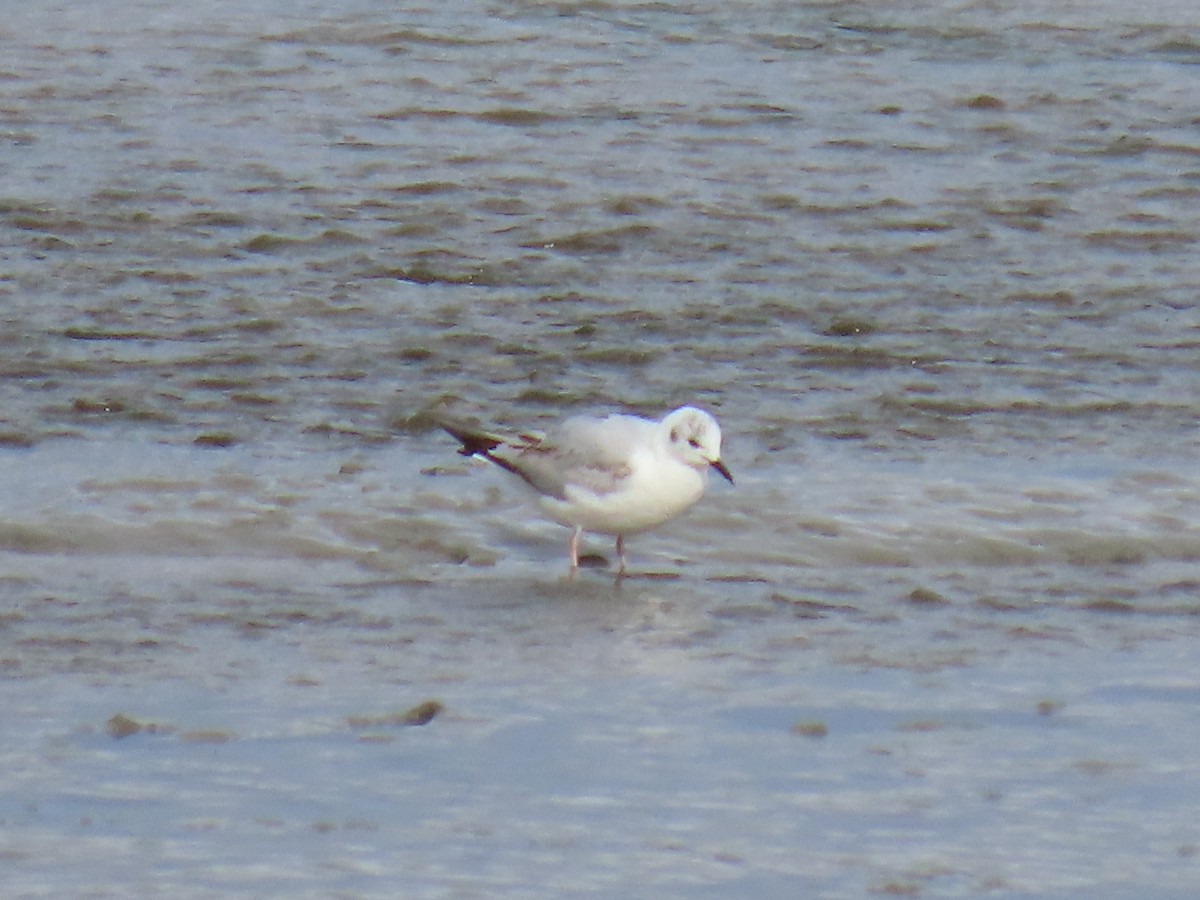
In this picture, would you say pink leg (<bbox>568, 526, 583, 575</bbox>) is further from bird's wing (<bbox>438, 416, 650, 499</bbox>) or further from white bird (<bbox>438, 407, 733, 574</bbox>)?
bird's wing (<bbox>438, 416, 650, 499</bbox>)

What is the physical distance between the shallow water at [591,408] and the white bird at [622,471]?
191 millimetres

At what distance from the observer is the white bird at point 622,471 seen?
782cm

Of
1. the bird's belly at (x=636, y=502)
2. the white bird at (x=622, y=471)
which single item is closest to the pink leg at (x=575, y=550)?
the white bird at (x=622, y=471)

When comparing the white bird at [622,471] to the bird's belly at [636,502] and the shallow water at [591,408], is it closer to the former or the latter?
the bird's belly at [636,502]

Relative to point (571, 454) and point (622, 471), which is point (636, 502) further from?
point (571, 454)

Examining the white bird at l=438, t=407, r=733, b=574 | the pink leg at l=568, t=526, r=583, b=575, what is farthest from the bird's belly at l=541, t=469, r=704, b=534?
the pink leg at l=568, t=526, r=583, b=575

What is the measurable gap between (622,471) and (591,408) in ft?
5.95

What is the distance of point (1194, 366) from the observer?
33.6 feet

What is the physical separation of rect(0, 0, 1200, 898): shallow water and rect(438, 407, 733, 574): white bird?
191mm

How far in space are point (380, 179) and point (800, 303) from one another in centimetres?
283

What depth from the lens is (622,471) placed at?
785 centimetres

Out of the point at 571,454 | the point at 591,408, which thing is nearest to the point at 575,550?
the point at 571,454

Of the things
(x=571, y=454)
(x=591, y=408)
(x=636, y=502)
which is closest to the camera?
(x=636, y=502)

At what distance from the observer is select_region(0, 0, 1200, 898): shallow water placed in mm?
5449
